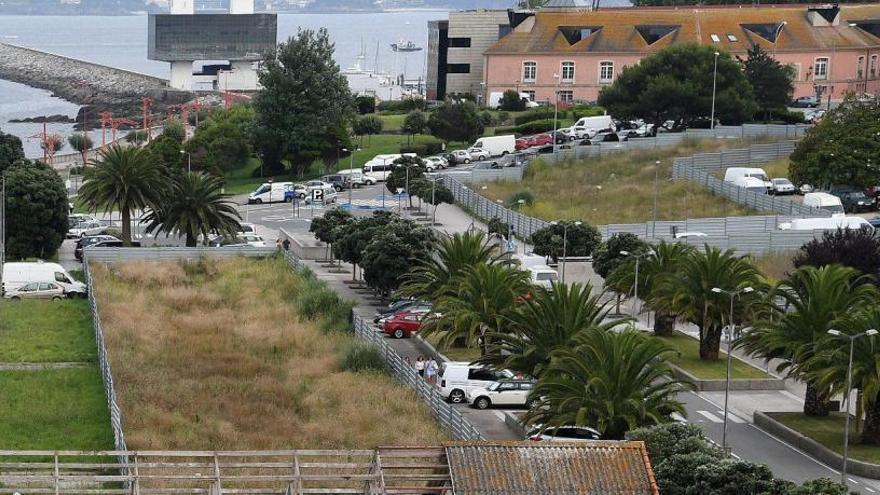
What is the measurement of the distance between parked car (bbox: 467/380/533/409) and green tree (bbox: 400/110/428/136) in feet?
197

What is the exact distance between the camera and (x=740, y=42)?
11519 centimetres

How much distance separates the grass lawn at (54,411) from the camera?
41.3 meters

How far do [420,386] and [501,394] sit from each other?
7.11 feet

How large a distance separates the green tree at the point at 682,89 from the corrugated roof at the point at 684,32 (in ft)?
51.5

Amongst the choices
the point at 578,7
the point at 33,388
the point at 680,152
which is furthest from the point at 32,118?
the point at 33,388

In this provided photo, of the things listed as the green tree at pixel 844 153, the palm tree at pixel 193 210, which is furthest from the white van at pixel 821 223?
the palm tree at pixel 193 210

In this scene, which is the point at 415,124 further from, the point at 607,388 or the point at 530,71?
the point at 607,388

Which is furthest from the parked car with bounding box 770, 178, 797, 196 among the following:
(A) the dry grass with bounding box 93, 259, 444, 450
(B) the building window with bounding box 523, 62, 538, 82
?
(B) the building window with bounding box 523, 62, 538, 82

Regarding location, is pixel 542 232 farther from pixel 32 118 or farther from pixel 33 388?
pixel 32 118

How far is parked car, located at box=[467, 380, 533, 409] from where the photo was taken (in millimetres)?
46750

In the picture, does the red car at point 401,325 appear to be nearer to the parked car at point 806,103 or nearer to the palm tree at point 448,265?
the palm tree at point 448,265

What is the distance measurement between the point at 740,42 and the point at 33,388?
76.3m

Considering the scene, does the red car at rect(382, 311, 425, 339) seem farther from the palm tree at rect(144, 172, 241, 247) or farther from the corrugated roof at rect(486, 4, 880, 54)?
the corrugated roof at rect(486, 4, 880, 54)

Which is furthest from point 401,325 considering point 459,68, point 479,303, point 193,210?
point 459,68
